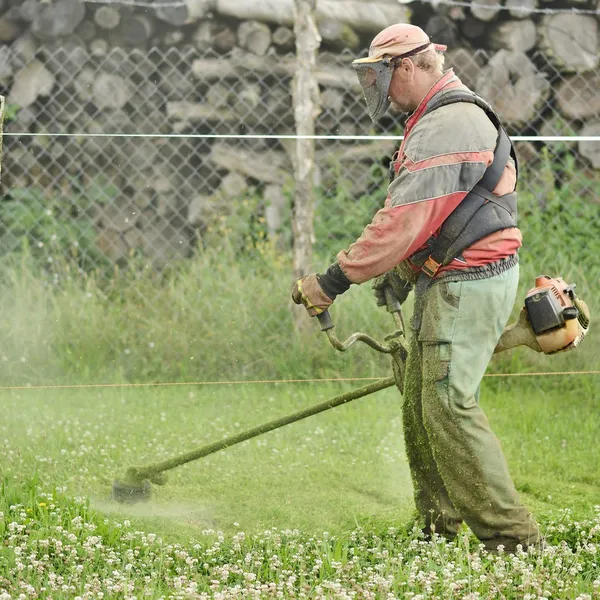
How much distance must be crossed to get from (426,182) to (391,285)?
31.6 inches

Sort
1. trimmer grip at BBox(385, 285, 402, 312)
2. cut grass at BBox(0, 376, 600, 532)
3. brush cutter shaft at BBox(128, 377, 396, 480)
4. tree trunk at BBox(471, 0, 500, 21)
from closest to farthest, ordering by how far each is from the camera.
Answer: brush cutter shaft at BBox(128, 377, 396, 480) < trimmer grip at BBox(385, 285, 402, 312) < cut grass at BBox(0, 376, 600, 532) < tree trunk at BBox(471, 0, 500, 21)

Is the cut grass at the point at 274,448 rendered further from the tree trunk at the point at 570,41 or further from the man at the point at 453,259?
the tree trunk at the point at 570,41

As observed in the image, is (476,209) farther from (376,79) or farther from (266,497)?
(266,497)

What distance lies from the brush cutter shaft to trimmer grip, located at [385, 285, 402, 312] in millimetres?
297

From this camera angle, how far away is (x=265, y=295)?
6.91 m

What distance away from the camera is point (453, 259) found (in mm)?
3834

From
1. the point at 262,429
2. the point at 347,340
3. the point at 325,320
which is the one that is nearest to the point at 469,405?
the point at 347,340

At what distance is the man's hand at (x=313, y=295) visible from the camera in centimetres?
386

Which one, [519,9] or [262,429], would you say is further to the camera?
[519,9]

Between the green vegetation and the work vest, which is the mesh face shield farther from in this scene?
the green vegetation

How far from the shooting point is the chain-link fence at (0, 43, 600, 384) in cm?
761

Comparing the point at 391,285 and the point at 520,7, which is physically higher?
the point at 520,7

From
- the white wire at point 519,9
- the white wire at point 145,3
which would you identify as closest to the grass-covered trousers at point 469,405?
the white wire at point 519,9

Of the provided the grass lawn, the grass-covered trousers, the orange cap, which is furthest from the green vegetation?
the orange cap
